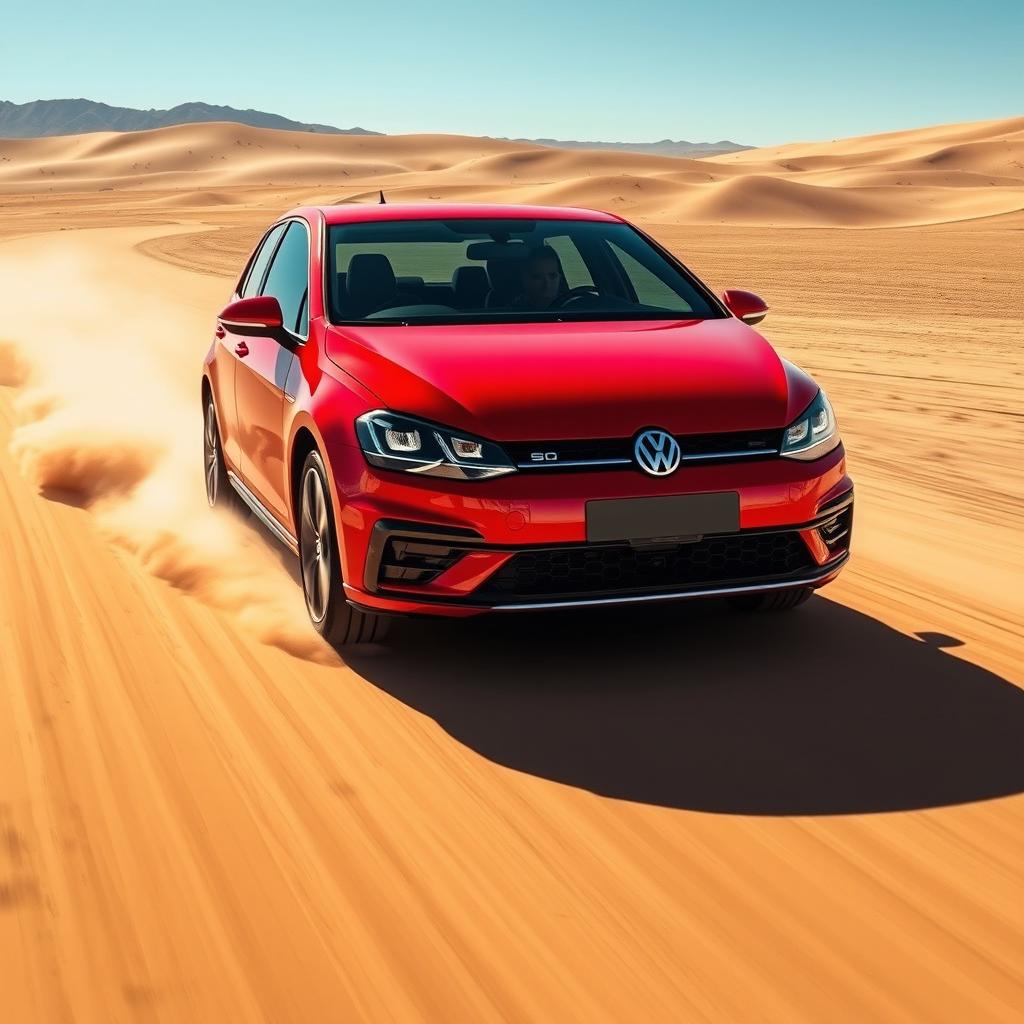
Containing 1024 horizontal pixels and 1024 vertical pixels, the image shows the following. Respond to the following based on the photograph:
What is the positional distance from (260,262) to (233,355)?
0.66 meters

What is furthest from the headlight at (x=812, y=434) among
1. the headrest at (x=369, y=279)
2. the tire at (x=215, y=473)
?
the tire at (x=215, y=473)

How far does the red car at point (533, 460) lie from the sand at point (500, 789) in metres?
0.38

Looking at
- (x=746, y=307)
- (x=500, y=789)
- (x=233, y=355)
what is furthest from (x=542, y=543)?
(x=233, y=355)

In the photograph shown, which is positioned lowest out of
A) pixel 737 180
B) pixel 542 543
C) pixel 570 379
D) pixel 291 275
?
pixel 737 180

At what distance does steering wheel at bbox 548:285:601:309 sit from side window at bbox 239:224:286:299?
1.56 m

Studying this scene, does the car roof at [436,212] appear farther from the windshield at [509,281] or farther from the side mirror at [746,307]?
the side mirror at [746,307]

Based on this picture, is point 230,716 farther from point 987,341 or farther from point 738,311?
point 987,341

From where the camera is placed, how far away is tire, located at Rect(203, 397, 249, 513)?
7828 mm

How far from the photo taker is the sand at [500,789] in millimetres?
3240

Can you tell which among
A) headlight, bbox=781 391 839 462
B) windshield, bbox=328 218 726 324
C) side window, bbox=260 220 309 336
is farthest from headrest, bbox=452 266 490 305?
headlight, bbox=781 391 839 462

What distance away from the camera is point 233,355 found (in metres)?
7.27

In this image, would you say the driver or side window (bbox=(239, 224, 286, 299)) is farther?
side window (bbox=(239, 224, 286, 299))

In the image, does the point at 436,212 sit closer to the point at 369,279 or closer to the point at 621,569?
the point at 369,279

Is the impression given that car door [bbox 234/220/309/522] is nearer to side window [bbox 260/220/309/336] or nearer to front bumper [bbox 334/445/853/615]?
side window [bbox 260/220/309/336]
